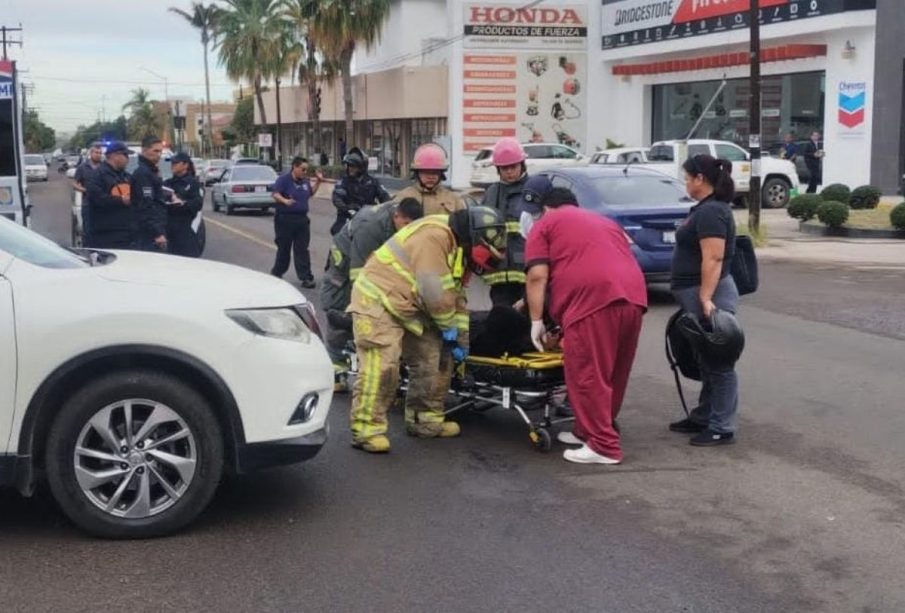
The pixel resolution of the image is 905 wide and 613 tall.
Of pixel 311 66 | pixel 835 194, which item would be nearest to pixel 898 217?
pixel 835 194

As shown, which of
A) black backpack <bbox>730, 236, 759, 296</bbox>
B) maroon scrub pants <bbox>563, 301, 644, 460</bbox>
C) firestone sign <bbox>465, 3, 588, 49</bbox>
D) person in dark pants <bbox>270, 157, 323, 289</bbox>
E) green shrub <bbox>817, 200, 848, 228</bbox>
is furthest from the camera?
firestone sign <bbox>465, 3, 588, 49</bbox>

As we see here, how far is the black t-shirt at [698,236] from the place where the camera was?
7172 mm

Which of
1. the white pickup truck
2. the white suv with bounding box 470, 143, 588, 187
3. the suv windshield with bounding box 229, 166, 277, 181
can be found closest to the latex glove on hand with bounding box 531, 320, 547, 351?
the white pickup truck

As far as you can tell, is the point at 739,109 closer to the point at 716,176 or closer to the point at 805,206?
the point at 805,206

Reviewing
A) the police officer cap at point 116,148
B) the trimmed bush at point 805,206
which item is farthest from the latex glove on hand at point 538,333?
the trimmed bush at point 805,206

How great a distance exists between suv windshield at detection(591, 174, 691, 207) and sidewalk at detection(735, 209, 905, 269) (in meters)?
5.24

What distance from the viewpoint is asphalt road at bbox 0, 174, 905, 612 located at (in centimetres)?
491

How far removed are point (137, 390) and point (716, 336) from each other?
3.49 m

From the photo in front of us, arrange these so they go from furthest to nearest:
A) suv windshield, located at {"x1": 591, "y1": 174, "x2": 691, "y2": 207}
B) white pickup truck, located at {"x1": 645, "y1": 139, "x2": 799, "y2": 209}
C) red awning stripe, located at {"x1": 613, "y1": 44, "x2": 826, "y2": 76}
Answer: red awning stripe, located at {"x1": 613, "y1": 44, "x2": 826, "y2": 76} < white pickup truck, located at {"x1": 645, "y1": 139, "x2": 799, "y2": 209} < suv windshield, located at {"x1": 591, "y1": 174, "x2": 691, "y2": 207}

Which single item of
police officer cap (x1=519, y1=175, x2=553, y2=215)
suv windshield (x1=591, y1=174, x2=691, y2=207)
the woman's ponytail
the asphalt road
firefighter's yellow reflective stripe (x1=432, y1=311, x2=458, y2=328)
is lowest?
the asphalt road

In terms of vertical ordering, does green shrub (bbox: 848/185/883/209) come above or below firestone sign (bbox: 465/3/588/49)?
below

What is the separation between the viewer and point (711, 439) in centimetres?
741

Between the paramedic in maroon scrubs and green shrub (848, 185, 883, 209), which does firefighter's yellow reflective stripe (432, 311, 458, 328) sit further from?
green shrub (848, 185, 883, 209)

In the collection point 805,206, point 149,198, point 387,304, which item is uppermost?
point 149,198
